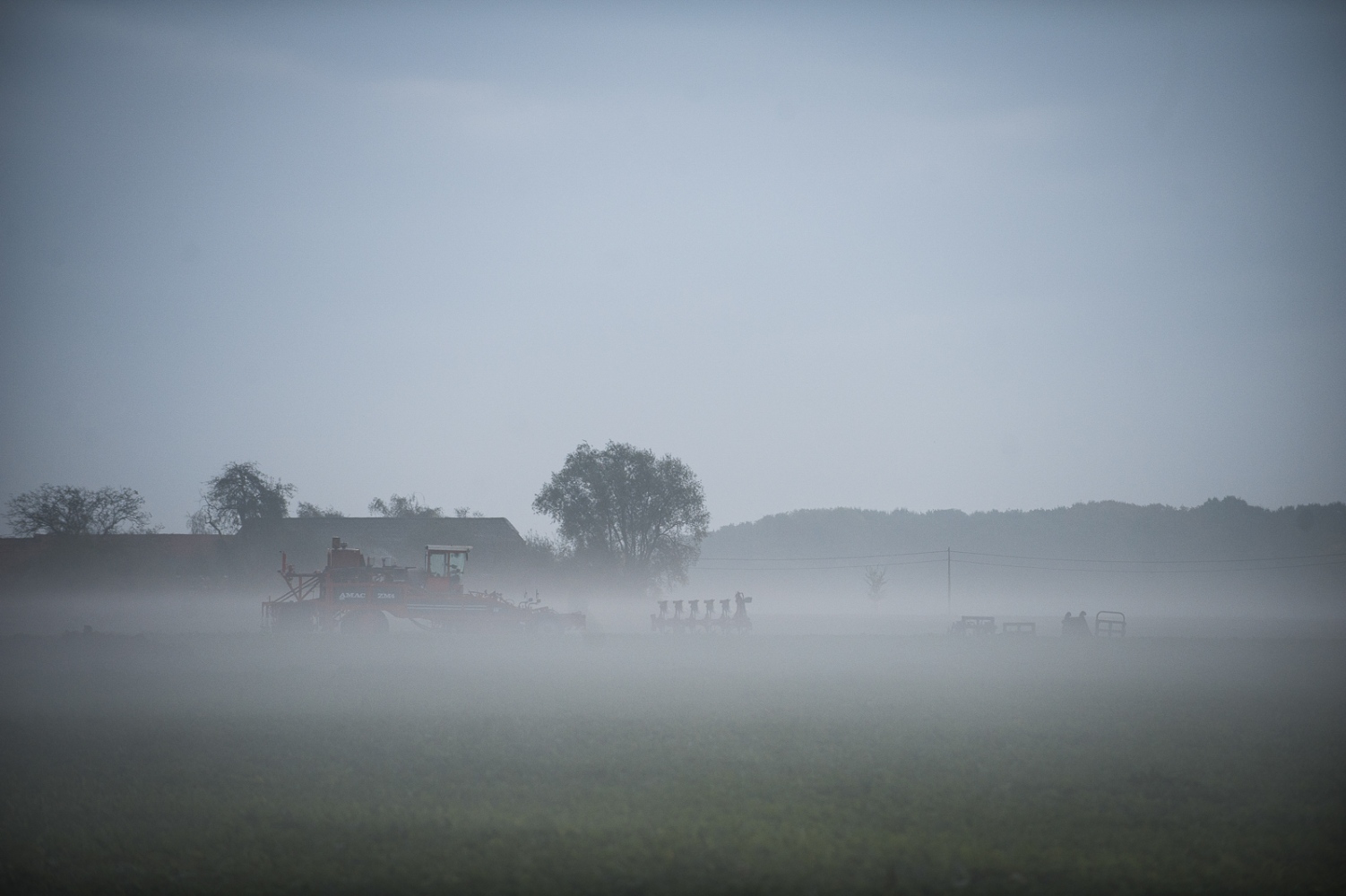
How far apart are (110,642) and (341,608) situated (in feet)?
29.0

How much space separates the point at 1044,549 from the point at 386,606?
5231 inches

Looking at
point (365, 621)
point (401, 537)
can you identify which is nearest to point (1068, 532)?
point (401, 537)

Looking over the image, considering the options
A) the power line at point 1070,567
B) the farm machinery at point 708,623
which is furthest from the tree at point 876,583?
the farm machinery at point 708,623

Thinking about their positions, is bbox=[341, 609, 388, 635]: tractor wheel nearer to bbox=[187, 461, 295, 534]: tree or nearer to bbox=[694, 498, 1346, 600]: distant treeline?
bbox=[187, 461, 295, 534]: tree

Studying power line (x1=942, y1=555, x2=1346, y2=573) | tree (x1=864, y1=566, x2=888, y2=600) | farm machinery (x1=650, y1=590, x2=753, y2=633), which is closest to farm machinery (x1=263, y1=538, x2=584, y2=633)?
farm machinery (x1=650, y1=590, x2=753, y2=633)

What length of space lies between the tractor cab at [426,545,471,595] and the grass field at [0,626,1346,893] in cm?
1730

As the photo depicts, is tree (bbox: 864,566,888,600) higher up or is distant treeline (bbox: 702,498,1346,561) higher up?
distant treeline (bbox: 702,498,1346,561)

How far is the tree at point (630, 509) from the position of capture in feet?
247

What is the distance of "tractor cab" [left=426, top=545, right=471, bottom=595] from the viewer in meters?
38.5

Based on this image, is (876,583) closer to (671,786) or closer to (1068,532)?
(1068,532)

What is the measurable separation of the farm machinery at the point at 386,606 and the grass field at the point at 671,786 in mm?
15085

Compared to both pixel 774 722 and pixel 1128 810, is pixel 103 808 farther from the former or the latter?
pixel 1128 810

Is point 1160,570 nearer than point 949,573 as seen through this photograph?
No

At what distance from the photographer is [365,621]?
36.3m
